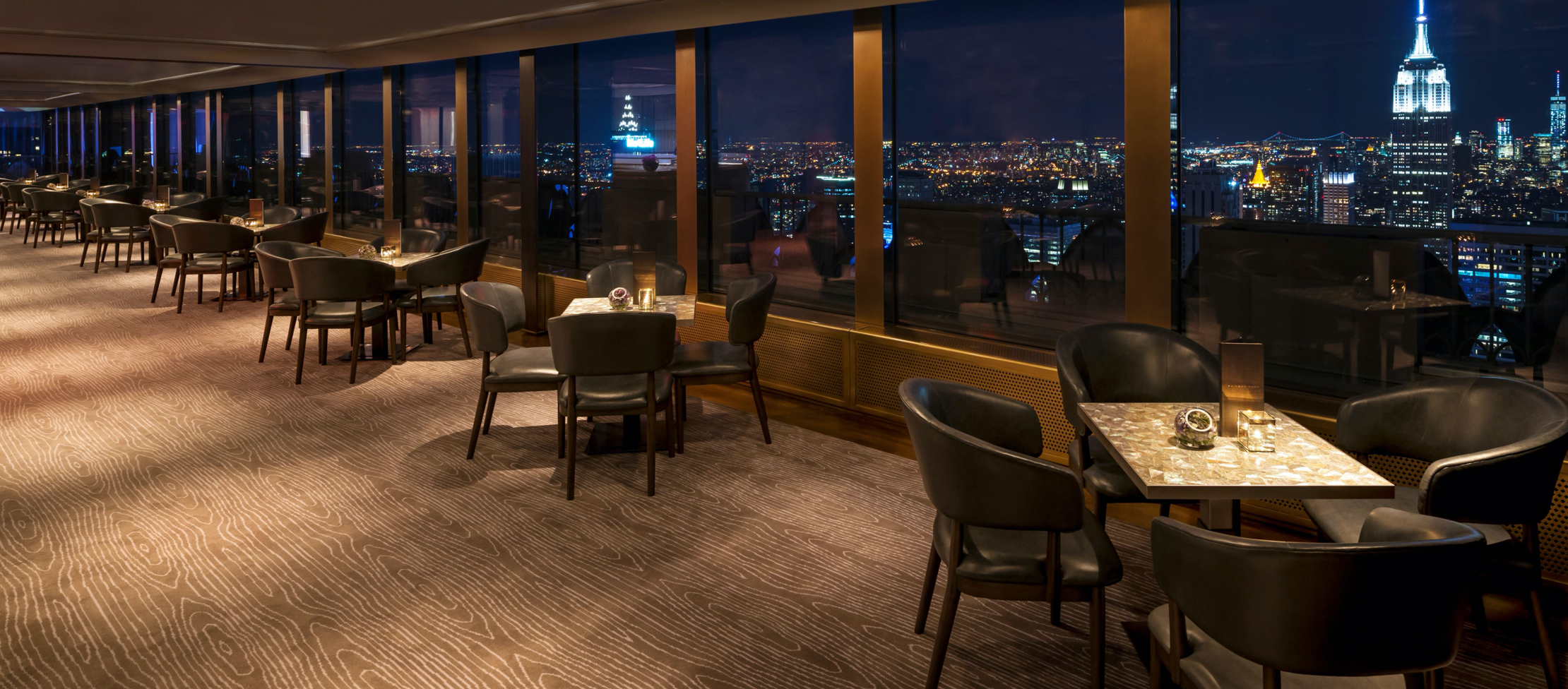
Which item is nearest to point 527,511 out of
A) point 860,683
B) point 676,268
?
point 860,683

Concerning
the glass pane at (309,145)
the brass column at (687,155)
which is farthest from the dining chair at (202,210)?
the brass column at (687,155)

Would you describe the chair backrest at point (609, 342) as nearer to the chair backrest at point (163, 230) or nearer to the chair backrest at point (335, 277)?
the chair backrest at point (335, 277)

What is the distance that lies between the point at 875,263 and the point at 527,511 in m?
2.67

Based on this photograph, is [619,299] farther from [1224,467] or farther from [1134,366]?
[1224,467]

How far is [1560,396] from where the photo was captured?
3951mm

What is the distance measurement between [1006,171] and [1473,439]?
12.7ft

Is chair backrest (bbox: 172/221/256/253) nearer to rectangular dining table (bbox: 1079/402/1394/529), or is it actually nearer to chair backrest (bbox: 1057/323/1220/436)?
chair backrest (bbox: 1057/323/1220/436)

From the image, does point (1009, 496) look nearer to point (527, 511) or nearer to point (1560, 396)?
point (527, 511)

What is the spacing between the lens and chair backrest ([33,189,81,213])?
14.3 metres

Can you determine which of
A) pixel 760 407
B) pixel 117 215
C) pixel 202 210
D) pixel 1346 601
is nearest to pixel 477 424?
pixel 760 407

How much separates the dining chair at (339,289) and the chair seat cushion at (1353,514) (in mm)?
5554

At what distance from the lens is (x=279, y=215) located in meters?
10.6

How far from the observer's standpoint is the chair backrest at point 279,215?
34.6 ft

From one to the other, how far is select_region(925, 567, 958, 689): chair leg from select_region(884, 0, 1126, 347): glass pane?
323 cm
